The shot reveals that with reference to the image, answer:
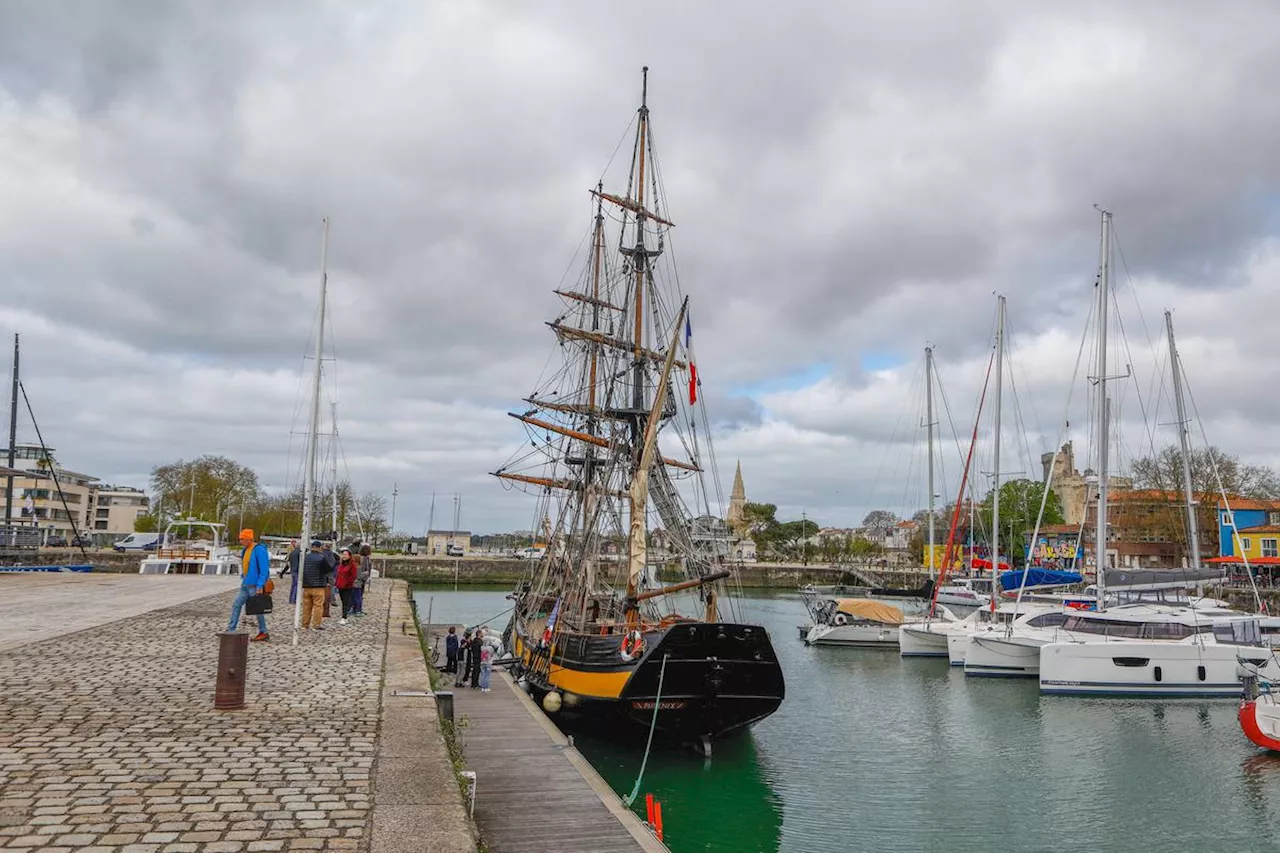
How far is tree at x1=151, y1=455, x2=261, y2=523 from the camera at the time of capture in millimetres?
104062

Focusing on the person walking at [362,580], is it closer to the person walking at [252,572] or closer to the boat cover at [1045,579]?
the person walking at [252,572]

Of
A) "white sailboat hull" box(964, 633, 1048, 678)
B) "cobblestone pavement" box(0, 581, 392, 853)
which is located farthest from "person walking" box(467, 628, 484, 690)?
"white sailboat hull" box(964, 633, 1048, 678)

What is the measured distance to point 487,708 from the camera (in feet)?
58.9

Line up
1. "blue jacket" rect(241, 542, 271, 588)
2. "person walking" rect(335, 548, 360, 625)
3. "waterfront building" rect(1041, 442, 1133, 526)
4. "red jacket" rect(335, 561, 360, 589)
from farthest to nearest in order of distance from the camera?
"waterfront building" rect(1041, 442, 1133, 526) < "red jacket" rect(335, 561, 360, 589) < "person walking" rect(335, 548, 360, 625) < "blue jacket" rect(241, 542, 271, 588)

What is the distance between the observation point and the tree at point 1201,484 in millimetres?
79812

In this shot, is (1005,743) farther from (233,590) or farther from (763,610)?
(763,610)

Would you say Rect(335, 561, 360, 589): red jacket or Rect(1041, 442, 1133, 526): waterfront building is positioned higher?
Rect(1041, 442, 1133, 526): waterfront building

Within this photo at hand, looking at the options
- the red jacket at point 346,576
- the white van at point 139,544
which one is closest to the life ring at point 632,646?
the red jacket at point 346,576

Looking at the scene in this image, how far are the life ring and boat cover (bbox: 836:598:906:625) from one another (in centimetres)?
2922

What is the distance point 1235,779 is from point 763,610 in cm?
5158

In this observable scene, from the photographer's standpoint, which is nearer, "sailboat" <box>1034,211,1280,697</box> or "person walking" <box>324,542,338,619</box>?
"person walking" <box>324,542,338,619</box>

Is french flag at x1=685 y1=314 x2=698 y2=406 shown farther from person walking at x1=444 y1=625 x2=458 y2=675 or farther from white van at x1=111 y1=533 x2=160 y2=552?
white van at x1=111 y1=533 x2=160 y2=552

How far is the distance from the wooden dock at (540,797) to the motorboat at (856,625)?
3141 cm

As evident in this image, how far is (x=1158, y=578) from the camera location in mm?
41000
